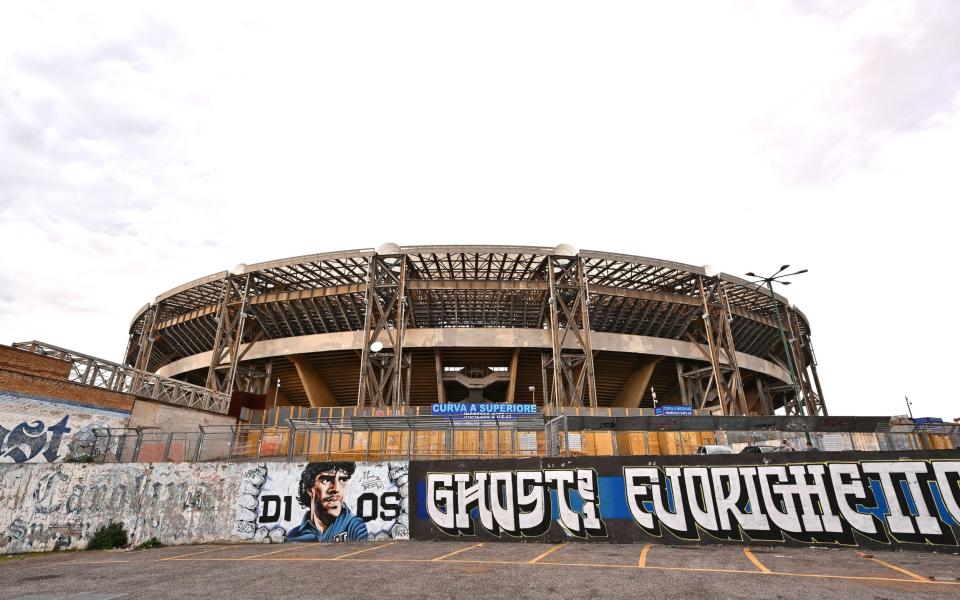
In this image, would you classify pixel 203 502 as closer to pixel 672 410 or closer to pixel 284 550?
pixel 284 550

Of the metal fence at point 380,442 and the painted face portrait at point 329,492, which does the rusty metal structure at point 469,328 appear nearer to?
the metal fence at point 380,442

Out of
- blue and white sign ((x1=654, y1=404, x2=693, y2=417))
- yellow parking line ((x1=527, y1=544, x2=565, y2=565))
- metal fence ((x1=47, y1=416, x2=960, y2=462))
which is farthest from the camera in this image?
blue and white sign ((x1=654, y1=404, x2=693, y2=417))

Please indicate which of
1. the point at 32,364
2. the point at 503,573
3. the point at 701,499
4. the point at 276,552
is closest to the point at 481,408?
the point at 276,552

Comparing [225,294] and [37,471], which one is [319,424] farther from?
[225,294]

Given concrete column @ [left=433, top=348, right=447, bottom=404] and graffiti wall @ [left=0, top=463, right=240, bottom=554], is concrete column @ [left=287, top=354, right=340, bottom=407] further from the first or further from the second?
graffiti wall @ [left=0, top=463, right=240, bottom=554]

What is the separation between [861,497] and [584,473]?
6.51 m

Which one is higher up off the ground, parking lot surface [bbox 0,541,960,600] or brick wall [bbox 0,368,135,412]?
brick wall [bbox 0,368,135,412]

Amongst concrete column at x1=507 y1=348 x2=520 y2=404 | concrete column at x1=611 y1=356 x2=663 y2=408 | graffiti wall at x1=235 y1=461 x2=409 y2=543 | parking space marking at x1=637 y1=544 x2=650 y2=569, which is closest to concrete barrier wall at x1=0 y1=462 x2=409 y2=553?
graffiti wall at x1=235 y1=461 x2=409 y2=543

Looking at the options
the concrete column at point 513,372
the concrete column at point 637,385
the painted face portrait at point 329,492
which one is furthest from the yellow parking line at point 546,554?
the concrete column at point 637,385

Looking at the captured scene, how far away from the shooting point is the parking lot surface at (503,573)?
24.1 feet

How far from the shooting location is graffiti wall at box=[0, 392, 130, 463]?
56.5 ft

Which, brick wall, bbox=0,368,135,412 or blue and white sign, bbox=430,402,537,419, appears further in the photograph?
blue and white sign, bbox=430,402,537,419

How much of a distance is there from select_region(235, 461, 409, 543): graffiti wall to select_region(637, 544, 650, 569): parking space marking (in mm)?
7001

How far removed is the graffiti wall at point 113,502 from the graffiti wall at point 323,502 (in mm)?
853
